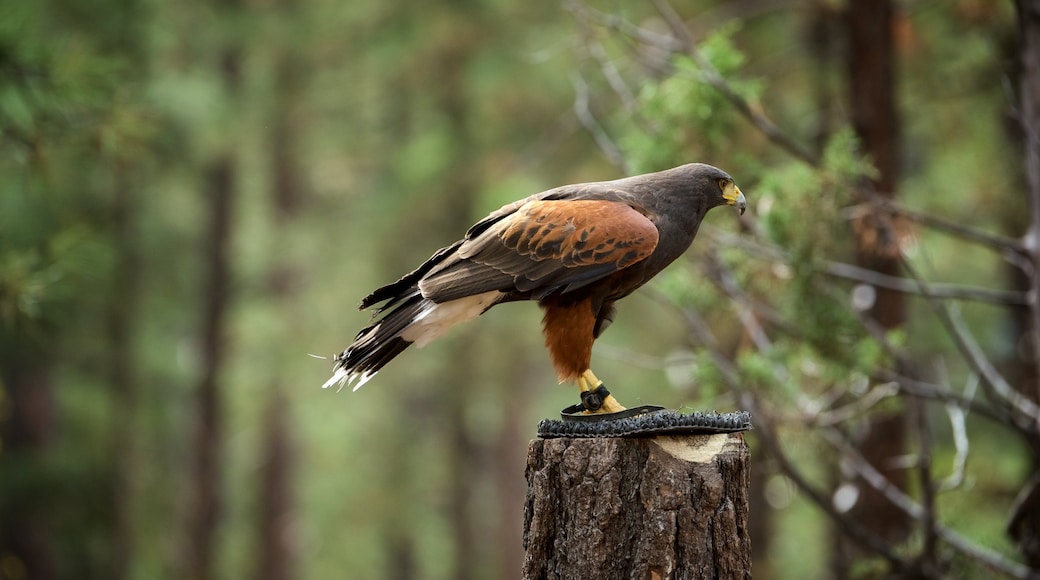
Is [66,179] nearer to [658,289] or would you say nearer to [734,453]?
[658,289]

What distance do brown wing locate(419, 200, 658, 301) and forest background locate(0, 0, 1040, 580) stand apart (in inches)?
88.3

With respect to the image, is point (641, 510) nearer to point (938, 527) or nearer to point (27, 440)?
point (938, 527)

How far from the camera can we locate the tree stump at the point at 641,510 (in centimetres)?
402

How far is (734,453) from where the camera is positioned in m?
4.16

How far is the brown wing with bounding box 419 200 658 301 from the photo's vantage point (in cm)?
439

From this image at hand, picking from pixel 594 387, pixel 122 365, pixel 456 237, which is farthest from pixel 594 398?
pixel 122 365

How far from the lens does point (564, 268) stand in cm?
444

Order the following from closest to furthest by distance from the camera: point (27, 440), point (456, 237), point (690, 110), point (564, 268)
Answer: point (564, 268), point (690, 110), point (456, 237), point (27, 440)

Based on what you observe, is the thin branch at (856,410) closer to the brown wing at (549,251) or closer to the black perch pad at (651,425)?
the black perch pad at (651,425)

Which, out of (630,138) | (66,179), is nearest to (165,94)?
(66,179)

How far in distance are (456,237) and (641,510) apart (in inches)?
447

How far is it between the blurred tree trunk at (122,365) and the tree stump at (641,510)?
12.5m

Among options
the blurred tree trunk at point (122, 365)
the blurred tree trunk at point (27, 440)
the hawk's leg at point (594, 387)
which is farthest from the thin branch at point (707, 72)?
the blurred tree trunk at point (27, 440)

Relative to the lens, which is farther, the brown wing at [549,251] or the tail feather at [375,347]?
the tail feather at [375,347]
